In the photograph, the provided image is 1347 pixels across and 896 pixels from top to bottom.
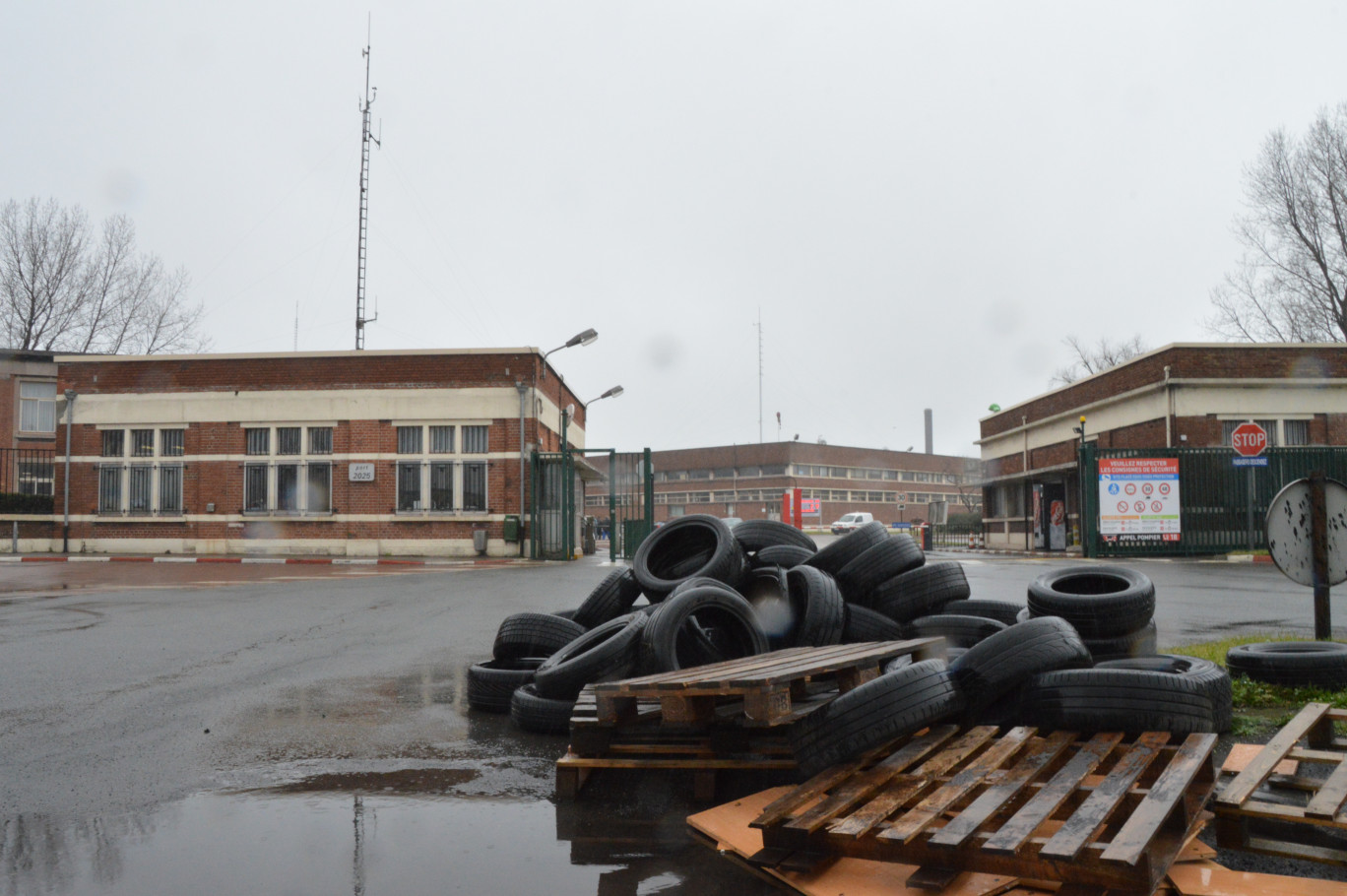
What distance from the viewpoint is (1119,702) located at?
13.3 feet

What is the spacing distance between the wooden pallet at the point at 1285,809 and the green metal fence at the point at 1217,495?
2139 cm

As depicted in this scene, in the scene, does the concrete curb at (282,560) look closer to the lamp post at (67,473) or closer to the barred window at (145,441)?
the lamp post at (67,473)

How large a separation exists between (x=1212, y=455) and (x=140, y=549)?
1135 inches

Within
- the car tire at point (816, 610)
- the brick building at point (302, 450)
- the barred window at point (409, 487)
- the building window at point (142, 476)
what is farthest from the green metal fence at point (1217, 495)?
the building window at point (142, 476)

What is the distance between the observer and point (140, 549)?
2652 centimetres

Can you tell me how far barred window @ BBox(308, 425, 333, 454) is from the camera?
26.2 metres

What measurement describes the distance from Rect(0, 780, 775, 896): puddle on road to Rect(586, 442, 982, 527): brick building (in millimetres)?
65115

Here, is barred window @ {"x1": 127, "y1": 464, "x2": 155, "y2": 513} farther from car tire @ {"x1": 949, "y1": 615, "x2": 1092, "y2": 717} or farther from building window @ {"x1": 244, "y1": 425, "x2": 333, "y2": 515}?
car tire @ {"x1": 949, "y1": 615, "x2": 1092, "y2": 717}

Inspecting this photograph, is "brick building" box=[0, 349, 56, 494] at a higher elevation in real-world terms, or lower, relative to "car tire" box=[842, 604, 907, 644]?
higher

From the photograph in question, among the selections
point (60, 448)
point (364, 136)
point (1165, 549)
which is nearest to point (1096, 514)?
point (1165, 549)

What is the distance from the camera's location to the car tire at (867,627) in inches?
249

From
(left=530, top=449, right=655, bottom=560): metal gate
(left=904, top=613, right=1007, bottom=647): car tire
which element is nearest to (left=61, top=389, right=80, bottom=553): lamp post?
(left=530, top=449, right=655, bottom=560): metal gate

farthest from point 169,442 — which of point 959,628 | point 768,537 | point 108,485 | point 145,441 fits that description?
point 959,628

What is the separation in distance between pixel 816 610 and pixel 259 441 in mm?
24113
